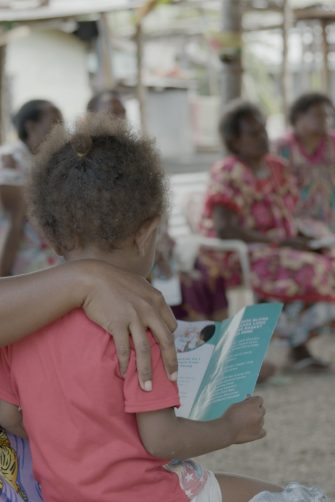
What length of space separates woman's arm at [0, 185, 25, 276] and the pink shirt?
2882 millimetres

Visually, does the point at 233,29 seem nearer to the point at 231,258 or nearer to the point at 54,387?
the point at 231,258

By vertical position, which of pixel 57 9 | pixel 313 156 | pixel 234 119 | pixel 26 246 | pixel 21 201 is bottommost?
pixel 26 246

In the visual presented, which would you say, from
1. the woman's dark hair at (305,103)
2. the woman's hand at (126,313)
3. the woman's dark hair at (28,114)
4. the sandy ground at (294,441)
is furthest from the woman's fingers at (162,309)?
the woman's dark hair at (305,103)

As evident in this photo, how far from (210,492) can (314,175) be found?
4895mm

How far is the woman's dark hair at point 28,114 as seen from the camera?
476 cm

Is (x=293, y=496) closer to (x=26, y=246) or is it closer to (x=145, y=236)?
(x=145, y=236)

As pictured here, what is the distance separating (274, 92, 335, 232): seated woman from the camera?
6500mm

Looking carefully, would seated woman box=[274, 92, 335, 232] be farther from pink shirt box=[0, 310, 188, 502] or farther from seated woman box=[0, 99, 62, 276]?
pink shirt box=[0, 310, 188, 502]

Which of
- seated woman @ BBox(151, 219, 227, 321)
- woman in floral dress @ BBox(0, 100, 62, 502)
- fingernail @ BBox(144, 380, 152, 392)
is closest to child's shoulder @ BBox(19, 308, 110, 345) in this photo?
fingernail @ BBox(144, 380, 152, 392)

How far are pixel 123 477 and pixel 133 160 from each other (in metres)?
0.57

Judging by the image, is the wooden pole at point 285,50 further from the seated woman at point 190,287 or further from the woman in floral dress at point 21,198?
the woman in floral dress at point 21,198

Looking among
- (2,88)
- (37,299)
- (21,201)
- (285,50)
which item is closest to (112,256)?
(37,299)

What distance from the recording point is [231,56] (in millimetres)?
6547

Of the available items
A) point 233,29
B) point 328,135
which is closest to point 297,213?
point 328,135
